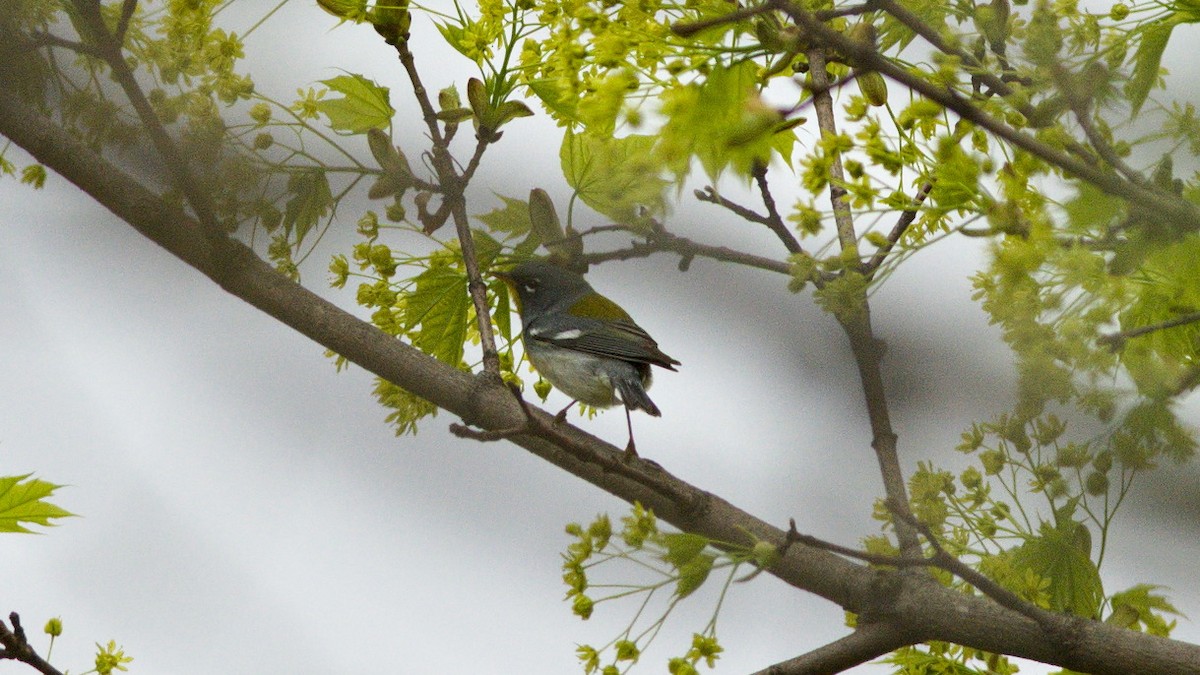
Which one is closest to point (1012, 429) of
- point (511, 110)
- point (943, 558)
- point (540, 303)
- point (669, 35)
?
point (943, 558)

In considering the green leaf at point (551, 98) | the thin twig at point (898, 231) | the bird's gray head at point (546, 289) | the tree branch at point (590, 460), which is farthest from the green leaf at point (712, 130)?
the bird's gray head at point (546, 289)

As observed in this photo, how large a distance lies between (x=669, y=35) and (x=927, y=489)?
60 cm

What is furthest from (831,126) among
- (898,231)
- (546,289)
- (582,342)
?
(546,289)

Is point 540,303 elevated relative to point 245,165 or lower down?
elevated

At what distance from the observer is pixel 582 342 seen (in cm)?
235

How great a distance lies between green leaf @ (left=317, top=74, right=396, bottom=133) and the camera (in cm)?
153

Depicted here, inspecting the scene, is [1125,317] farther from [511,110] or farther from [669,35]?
[511,110]

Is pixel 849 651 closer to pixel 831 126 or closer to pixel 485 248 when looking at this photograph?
pixel 831 126

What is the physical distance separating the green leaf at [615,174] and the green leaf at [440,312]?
222 millimetres

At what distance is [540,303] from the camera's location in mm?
2639

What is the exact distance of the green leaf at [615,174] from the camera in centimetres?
73

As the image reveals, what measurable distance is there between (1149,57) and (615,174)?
1.92 feet

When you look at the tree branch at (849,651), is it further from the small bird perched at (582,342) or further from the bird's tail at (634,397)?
the bird's tail at (634,397)

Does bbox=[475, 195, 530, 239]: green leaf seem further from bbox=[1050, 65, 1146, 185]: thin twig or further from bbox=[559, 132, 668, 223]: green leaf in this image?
bbox=[1050, 65, 1146, 185]: thin twig
